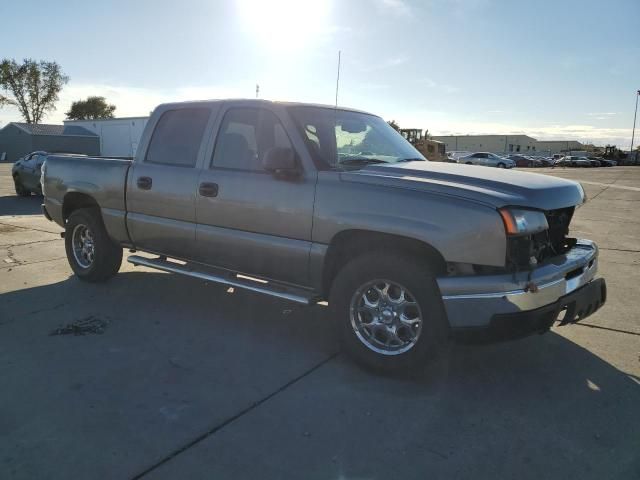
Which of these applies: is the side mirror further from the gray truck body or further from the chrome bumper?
the chrome bumper

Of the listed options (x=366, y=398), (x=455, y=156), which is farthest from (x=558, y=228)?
(x=455, y=156)

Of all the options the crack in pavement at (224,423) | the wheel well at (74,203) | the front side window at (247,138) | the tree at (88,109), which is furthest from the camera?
the tree at (88,109)

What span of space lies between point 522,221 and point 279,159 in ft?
5.63

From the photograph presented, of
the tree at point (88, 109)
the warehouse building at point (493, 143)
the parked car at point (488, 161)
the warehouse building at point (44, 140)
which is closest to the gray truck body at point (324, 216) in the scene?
the parked car at point (488, 161)

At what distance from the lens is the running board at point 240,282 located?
12.6ft

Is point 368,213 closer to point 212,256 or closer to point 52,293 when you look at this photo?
point 212,256

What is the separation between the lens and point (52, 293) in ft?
17.6

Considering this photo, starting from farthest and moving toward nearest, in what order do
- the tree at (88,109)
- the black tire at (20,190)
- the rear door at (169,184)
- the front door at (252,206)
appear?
the tree at (88,109) → the black tire at (20,190) → the rear door at (169,184) → the front door at (252,206)

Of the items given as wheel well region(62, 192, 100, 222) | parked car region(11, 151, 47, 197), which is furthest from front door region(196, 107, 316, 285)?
parked car region(11, 151, 47, 197)

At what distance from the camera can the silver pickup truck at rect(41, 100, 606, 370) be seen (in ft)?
10.1

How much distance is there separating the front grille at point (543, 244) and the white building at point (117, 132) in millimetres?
47524

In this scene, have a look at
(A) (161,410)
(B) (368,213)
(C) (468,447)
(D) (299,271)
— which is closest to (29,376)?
(A) (161,410)

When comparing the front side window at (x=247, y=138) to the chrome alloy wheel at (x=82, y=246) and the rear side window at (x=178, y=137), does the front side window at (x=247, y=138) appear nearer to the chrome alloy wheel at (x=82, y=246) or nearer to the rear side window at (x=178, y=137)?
the rear side window at (x=178, y=137)

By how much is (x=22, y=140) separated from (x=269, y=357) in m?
62.0
